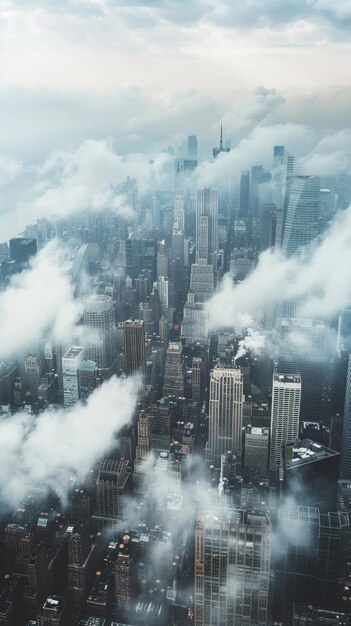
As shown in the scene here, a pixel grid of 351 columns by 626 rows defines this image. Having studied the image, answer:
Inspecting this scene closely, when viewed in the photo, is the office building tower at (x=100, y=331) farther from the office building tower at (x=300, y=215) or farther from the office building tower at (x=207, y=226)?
the office building tower at (x=300, y=215)

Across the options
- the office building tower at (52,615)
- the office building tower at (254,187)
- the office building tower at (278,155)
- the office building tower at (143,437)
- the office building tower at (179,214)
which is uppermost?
the office building tower at (278,155)

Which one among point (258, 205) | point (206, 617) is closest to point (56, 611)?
point (206, 617)

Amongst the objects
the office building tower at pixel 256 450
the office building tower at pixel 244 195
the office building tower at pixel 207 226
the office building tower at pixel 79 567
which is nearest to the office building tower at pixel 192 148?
the office building tower at pixel 244 195

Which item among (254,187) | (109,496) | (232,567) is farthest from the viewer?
(254,187)

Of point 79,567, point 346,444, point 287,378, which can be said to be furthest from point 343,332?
point 79,567

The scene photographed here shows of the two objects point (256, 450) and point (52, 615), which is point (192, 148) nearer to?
point (256, 450)

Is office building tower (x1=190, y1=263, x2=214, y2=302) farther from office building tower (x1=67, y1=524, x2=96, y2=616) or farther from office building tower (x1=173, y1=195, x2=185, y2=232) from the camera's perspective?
office building tower (x1=67, y1=524, x2=96, y2=616)
